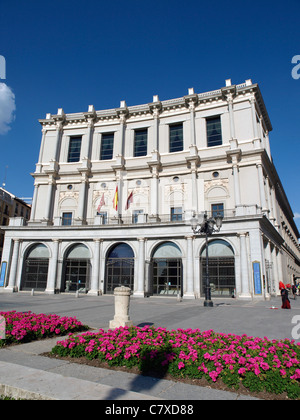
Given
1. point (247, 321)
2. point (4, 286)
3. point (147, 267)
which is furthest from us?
point (4, 286)

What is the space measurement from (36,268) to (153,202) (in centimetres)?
1511

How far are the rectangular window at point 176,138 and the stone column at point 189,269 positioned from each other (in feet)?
42.0

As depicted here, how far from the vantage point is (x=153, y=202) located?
3262cm

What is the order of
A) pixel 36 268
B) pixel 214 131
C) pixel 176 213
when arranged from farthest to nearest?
pixel 214 131, pixel 176 213, pixel 36 268

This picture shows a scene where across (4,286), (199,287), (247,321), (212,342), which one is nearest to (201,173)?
(199,287)

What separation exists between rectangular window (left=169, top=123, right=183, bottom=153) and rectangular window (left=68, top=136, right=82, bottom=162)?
12.8m

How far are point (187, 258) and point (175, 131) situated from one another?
16.8 meters

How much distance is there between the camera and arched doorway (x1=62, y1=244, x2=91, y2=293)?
30250mm

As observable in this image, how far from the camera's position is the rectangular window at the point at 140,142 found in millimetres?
35969

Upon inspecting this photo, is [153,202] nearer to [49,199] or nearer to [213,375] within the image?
[49,199]

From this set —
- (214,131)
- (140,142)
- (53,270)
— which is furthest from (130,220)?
(214,131)

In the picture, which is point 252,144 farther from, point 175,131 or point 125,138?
point 125,138

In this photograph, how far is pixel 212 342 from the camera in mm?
6461

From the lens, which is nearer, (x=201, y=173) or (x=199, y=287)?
(x=199, y=287)
